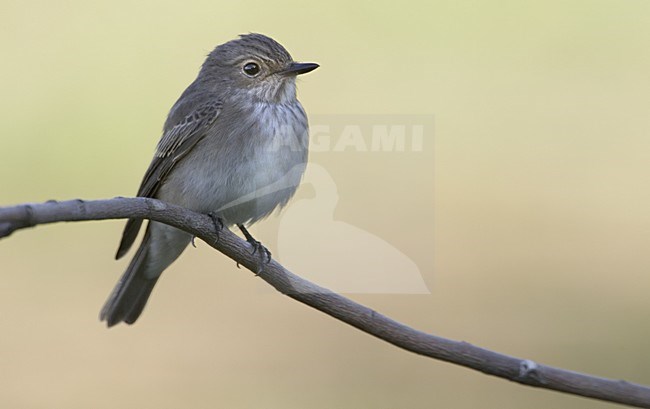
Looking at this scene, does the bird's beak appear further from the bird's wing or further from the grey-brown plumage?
the bird's wing

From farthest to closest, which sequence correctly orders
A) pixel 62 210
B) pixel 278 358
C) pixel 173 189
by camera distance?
pixel 278 358
pixel 173 189
pixel 62 210

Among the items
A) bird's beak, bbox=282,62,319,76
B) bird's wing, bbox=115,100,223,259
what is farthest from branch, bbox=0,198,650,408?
bird's beak, bbox=282,62,319,76

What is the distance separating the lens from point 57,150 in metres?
7.43

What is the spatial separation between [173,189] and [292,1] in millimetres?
4228

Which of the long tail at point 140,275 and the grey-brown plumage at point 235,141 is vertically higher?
the grey-brown plumage at point 235,141

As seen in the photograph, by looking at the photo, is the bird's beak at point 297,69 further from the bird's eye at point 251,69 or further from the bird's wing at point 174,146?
the bird's wing at point 174,146

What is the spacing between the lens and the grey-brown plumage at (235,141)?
13.5 ft

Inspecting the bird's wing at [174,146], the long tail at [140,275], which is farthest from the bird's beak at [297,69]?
the long tail at [140,275]

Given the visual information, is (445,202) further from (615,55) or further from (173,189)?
(173,189)

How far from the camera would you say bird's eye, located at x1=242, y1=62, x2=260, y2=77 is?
4426mm

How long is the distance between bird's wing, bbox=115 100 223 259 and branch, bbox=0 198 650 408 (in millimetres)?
1368

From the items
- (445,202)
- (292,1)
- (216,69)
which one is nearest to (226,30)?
(292,1)

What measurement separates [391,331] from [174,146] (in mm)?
1996

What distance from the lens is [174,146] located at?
4.36 meters
